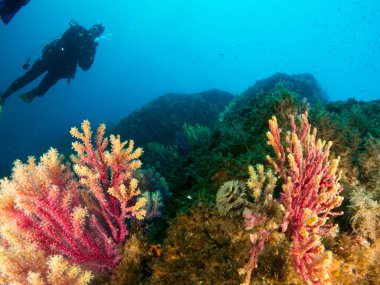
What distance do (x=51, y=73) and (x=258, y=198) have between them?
12.1m

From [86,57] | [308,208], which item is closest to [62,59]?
[86,57]

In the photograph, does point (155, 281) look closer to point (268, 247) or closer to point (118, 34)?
point (268, 247)

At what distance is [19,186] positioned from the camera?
8.14ft

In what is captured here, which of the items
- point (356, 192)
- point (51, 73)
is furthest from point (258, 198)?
point (51, 73)

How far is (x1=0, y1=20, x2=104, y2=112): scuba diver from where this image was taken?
11.4 m

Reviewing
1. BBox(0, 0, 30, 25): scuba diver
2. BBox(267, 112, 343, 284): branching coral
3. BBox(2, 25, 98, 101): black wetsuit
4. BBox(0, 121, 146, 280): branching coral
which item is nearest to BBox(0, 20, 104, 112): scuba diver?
BBox(2, 25, 98, 101): black wetsuit

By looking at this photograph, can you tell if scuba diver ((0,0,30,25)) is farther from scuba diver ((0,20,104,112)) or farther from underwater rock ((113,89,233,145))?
underwater rock ((113,89,233,145))

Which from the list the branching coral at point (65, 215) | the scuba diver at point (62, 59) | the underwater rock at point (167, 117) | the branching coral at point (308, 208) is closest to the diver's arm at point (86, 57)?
the scuba diver at point (62, 59)

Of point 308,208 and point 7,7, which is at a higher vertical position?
point 7,7

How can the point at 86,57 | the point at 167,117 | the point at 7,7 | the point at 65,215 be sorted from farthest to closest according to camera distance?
the point at 167,117 → the point at 86,57 → the point at 7,7 → the point at 65,215

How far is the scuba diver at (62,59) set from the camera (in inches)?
449

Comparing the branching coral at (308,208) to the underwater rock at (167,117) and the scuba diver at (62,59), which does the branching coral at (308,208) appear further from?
the scuba diver at (62,59)

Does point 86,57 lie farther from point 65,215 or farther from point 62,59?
point 65,215

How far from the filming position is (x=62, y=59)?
1166cm
